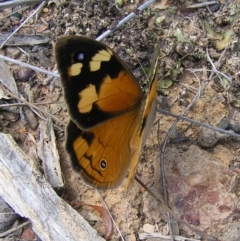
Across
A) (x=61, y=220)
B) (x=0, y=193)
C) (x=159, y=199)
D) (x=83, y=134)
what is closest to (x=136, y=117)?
(x=83, y=134)

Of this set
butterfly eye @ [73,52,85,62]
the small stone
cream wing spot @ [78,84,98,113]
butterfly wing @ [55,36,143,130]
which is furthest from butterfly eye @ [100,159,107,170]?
butterfly eye @ [73,52,85,62]

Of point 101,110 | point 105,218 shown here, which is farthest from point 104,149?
point 105,218

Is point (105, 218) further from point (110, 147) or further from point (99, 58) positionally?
point (99, 58)

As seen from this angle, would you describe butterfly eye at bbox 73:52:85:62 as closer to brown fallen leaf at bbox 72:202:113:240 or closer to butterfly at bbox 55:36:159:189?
butterfly at bbox 55:36:159:189

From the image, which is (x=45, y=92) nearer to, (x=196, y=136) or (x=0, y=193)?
(x=0, y=193)

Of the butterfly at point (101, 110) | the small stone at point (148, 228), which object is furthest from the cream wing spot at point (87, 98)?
the small stone at point (148, 228)

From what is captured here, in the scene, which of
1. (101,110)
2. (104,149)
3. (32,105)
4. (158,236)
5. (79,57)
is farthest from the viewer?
(32,105)
